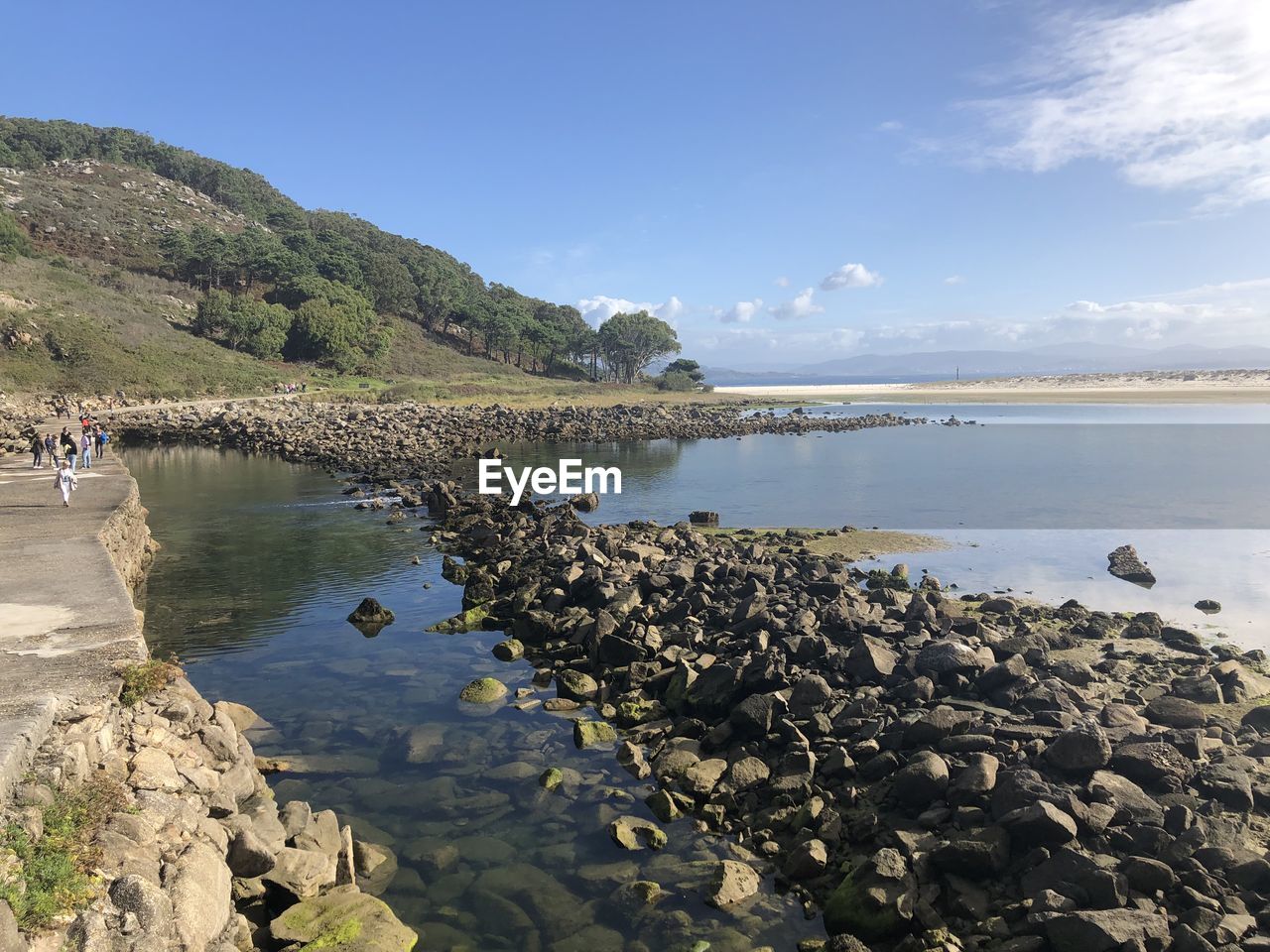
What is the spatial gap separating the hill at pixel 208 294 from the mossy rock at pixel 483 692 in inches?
2446

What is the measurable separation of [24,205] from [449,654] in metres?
135

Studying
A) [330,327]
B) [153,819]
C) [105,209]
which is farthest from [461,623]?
[105,209]

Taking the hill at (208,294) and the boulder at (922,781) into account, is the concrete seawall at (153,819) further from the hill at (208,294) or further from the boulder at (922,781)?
the hill at (208,294)

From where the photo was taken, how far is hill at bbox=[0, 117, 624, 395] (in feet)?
239

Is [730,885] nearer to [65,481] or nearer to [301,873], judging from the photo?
[301,873]

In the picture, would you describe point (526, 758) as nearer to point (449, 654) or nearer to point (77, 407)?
point (449, 654)

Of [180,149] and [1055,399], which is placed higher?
[180,149]

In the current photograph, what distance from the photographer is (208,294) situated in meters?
96.9

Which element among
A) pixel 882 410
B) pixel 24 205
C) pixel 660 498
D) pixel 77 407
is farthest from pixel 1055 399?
pixel 24 205

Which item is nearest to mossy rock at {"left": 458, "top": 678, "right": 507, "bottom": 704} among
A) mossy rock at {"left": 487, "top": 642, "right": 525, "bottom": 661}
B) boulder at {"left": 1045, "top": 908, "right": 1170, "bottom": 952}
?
mossy rock at {"left": 487, "top": 642, "right": 525, "bottom": 661}

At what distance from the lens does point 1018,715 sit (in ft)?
36.9

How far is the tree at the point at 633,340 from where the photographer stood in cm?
13000

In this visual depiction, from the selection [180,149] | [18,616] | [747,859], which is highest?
[180,149]

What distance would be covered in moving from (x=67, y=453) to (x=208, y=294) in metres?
79.2
